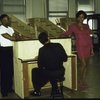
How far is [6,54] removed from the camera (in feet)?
17.6

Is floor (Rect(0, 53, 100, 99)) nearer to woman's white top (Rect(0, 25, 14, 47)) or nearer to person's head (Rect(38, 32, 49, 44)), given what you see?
woman's white top (Rect(0, 25, 14, 47))

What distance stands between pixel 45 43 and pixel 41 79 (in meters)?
0.63

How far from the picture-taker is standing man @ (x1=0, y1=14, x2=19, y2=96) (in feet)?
17.4

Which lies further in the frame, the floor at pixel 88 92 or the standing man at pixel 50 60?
the floor at pixel 88 92

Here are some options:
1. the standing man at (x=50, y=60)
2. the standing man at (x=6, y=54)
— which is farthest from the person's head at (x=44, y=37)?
the standing man at (x=6, y=54)

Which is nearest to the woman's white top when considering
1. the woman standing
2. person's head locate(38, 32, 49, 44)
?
person's head locate(38, 32, 49, 44)

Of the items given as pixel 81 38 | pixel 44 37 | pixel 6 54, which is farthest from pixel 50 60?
pixel 81 38

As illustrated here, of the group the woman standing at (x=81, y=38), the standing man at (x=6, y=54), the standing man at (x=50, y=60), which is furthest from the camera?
the woman standing at (x=81, y=38)

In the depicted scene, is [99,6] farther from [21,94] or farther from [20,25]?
[21,94]

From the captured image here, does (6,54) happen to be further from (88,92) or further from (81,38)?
(88,92)

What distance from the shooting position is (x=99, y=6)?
42.9ft

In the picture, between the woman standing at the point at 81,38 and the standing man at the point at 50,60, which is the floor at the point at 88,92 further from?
the standing man at the point at 50,60

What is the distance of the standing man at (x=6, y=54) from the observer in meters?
5.32

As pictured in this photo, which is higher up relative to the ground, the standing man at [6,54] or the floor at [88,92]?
the standing man at [6,54]
